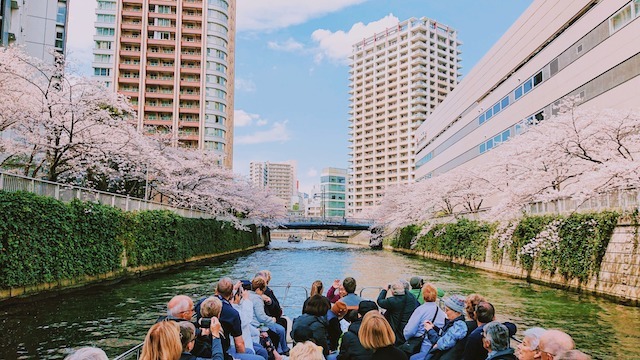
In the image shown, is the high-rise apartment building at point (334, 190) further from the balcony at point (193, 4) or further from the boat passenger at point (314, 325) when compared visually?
the boat passenger at point (314, 325)

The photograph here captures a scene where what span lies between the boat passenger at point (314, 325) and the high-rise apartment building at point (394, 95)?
A: 9556 cm

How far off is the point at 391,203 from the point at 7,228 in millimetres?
50930

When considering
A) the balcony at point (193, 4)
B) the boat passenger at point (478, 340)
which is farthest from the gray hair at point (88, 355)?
the balcony at point (193, 4)

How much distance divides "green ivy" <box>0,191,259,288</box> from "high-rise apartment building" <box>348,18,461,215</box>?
78.9m

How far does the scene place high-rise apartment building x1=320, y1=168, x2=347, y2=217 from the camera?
137375 millimetres

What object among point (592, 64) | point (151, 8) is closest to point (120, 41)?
point (151, 8)

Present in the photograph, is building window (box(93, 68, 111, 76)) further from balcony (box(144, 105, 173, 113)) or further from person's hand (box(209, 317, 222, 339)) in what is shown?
person's hand (box(209, 317, 222, 339))

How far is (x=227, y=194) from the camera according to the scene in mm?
44406

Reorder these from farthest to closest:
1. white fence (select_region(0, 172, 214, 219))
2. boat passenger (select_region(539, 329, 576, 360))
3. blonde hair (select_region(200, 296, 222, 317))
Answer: white fence (select_region(0, 172, 214, 219)), blonde hair (select_region(200, 296, 222, 317)), boat passenger (select_region(539, 329, 576, 360))

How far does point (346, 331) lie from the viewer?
15.6 feet

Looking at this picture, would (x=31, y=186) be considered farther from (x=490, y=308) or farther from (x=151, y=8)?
(x=151, y=8)

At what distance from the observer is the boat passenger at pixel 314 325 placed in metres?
4.81

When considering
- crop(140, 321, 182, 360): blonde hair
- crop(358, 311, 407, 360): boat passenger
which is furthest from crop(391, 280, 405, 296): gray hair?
crop(140, 321, 182, 360): blonde hair

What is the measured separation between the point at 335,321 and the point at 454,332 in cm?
165
